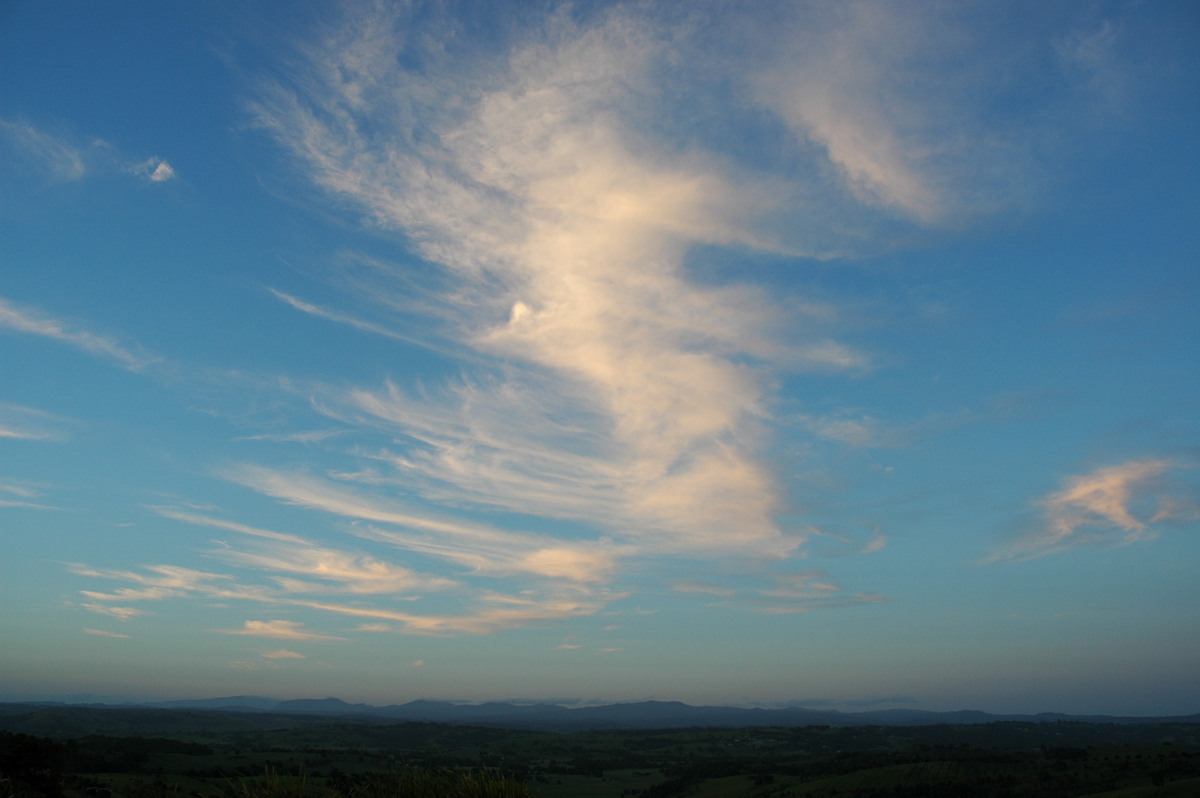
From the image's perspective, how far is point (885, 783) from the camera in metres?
59.7

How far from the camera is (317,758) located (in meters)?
86.0

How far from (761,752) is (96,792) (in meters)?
110

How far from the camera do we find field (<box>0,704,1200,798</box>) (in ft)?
101

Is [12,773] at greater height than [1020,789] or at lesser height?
greater

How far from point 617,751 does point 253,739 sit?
74617 mm

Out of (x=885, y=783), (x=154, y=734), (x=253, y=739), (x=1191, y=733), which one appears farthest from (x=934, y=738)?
(x=154, y=734)

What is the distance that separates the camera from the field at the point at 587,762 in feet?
101

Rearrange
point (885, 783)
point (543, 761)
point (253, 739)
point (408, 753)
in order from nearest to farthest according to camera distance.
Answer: point (885, 783)
point (543, 761)
point (408, 753)
point (253, 739)

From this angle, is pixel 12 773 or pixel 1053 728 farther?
pixel 1053 728

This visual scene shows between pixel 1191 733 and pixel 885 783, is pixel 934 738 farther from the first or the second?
pixel 885 783

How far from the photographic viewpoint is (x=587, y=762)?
111 meters

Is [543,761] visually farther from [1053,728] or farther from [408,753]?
[1053,728]

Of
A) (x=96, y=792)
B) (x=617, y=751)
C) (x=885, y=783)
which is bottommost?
(x=617, y=751)

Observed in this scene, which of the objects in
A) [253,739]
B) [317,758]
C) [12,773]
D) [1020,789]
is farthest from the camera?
[253,739]
